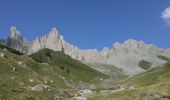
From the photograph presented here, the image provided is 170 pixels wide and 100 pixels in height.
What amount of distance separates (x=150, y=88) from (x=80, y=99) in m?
14.9

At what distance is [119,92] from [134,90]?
3.28 meters

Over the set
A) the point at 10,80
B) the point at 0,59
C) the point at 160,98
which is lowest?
the point at 160,98

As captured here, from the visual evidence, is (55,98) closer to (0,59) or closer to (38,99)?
(38,99)

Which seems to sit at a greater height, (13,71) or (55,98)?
(13,71)

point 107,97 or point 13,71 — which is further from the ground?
point 13,71

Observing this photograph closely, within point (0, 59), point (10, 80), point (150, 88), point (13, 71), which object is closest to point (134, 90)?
point (150, 88)

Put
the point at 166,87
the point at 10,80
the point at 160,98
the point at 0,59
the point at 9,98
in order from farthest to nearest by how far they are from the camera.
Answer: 1. the point at 0,59
2. the point at 10,80
3. the point at 9,98
4. the point at 166,87
5. the point at 160,98

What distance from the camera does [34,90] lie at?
8950 cm

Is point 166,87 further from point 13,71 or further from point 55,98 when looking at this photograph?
point 13,71

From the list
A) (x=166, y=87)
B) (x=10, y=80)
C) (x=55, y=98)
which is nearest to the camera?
(x=166, y=87)

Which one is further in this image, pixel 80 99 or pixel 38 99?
pixel 38 99

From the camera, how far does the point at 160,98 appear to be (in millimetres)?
64500

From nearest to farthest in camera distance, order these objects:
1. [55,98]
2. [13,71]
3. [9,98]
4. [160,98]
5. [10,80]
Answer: [160,98], [9,98], [55,98], [10,80], [13,71]

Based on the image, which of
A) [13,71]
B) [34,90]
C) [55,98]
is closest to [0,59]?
[13,71]
